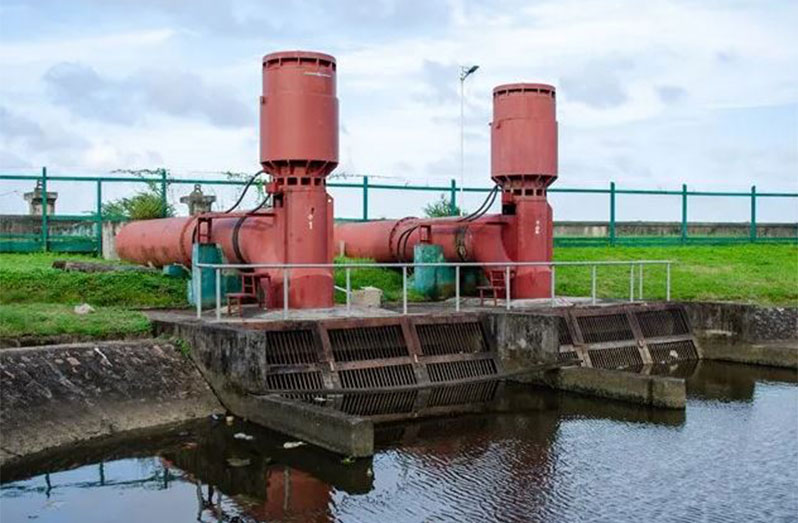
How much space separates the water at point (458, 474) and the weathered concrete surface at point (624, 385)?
0.23 m

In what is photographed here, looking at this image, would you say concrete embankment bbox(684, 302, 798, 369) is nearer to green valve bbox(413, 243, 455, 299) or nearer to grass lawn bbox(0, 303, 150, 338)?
green valve bbox(413, 243, 455, 299)

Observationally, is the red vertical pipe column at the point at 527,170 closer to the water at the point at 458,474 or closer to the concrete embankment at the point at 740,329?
the concrete embankment at the point at 740,329

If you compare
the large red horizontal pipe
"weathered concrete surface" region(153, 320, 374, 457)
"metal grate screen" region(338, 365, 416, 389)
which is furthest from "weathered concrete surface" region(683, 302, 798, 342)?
"weathered concrete surface" region(153, 320, 374, 457)

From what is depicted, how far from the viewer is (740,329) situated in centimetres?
1571

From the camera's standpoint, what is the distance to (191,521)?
23.1 ft

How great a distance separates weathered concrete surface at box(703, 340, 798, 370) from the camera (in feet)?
48.5

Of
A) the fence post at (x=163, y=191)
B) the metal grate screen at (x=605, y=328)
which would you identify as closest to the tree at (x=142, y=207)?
the fence post at (x=163, y=191)

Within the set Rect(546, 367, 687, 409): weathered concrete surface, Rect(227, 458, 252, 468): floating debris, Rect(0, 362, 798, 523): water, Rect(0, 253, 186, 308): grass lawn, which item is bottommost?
Rect(0, 362, 798, 523): water

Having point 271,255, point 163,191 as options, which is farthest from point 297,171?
point 163,191

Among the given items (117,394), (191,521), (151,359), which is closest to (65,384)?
(117,394)

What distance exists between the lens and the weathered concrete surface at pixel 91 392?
914 centimetres

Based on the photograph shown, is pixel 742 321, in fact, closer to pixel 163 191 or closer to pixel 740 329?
pixel 740 329

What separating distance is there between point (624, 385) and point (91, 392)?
661 cm

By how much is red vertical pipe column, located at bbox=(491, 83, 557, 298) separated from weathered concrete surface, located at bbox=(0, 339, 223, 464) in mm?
7068
